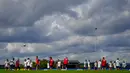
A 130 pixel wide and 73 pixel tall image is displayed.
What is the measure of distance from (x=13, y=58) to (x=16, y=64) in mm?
3421

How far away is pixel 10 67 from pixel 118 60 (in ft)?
65.0

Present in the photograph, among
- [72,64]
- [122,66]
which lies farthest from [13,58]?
[72,64]

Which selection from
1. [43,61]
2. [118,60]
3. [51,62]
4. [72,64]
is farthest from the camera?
[43,61]

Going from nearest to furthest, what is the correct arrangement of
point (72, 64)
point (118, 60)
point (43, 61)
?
point (118, 60)
point (72, 64)
point (43, 61)

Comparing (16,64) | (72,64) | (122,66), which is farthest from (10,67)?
(72,64)

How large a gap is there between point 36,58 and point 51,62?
3876 mm

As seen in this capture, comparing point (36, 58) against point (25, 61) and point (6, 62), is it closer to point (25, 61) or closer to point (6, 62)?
point (25, 61)

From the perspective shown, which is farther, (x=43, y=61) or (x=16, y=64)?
(x=43, y=61)

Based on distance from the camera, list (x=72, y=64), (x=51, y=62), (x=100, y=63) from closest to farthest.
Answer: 1. (x=51, y=62)
2. (x=100, y=63)
3. (x=72, y=64)

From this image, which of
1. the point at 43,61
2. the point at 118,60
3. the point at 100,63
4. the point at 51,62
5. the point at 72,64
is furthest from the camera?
the point at 43,61

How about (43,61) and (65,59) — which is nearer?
(65,59)

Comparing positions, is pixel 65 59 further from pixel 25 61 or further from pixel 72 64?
pixel 72 64

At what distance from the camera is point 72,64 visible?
10138 centimetres

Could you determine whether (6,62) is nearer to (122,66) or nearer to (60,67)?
(60,67)
